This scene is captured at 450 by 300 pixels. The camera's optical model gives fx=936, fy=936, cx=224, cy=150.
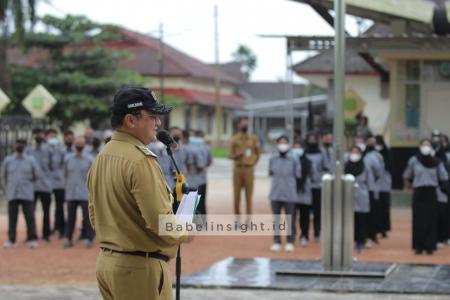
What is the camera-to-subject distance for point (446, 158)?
49.5 ft

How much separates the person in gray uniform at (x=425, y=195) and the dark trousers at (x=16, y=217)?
6.14 metres

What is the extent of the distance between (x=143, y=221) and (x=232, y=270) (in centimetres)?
714

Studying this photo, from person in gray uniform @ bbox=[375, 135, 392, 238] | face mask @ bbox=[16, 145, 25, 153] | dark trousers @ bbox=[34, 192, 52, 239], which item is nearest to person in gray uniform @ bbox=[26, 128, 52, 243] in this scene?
dark trousers @ bbox=[34, 192, 52, 239]

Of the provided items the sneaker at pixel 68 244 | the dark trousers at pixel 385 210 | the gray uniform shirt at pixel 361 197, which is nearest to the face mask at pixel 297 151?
the gray uniform shirt at pixel 361 197

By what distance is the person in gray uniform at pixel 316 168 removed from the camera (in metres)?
16.0

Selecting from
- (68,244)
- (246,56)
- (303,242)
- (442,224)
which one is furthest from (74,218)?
(246,56)

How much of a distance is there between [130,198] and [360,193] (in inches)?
389

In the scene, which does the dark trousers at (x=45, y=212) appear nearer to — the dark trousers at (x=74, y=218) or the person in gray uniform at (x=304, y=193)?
the dark trousers at (x=74, y=218)

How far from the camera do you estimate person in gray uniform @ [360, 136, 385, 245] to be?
1530 centimetres

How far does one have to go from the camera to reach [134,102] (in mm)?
5254

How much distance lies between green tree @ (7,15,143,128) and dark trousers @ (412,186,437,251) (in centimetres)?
2777

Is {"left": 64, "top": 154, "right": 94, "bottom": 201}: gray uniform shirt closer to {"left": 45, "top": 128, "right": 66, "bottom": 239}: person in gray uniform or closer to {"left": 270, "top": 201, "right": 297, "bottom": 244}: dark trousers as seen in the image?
{"left": 45, "top": 128, "right": 66, "bottom": 239}: person in gray uniform

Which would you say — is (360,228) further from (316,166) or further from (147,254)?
(147,254)

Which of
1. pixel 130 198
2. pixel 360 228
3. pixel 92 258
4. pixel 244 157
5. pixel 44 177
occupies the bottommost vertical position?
pixel 92 258
